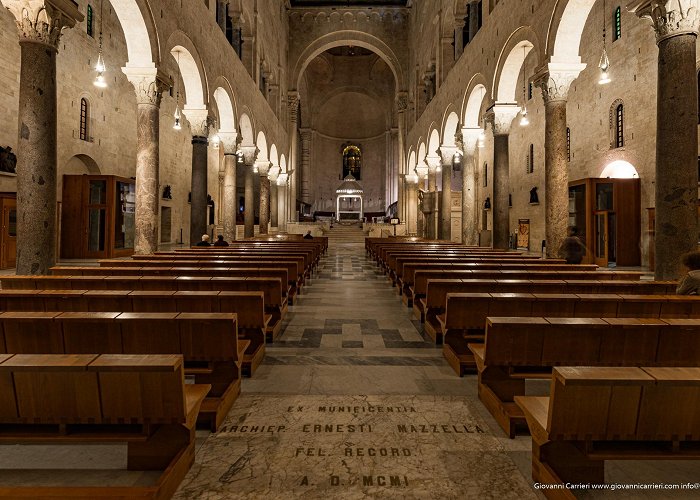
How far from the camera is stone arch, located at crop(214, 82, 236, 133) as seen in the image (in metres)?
17.2

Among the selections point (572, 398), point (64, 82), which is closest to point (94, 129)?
point (64, 82)

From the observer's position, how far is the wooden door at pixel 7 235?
1148 centimetres

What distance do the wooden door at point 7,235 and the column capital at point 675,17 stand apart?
1447 cm

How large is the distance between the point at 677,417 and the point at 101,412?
7.91 feet

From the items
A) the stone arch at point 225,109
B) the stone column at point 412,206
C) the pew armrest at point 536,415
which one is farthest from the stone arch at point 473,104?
the pew armrest at point 536,415

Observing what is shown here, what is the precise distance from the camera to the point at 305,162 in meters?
41.7

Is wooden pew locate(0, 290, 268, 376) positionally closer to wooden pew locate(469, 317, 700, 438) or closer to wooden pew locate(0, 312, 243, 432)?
wooden pew locate(0, 312, 243, 432)

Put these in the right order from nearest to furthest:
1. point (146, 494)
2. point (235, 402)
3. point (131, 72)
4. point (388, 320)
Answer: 1. point (146, 494)
2. point (235, 402)
3. point (388, 320)
4. point (131, 72)

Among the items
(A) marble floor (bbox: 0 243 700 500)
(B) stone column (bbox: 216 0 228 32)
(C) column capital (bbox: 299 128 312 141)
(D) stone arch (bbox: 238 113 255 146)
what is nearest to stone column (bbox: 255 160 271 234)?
(D) stone arch (bbox: 238 113 255 146)

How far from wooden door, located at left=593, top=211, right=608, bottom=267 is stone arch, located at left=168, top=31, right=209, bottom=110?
13.0m

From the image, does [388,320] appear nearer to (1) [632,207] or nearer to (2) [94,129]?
(1) [632,207]

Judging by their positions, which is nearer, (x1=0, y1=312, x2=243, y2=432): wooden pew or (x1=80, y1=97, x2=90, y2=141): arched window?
(x1=0, y1=312, x2=243, y2=432): wooden pew

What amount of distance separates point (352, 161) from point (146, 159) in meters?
35.0

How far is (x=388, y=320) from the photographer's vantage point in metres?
6.30
